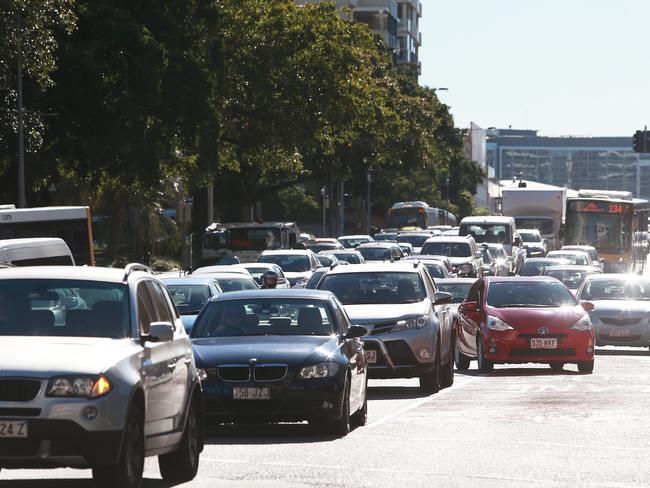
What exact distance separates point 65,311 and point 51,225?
17902 mm

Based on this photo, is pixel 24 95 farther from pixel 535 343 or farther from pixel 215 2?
pixel 535 343

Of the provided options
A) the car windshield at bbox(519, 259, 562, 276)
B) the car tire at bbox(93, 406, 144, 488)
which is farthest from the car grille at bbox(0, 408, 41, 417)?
the car windshield at bbox(519, 259, 562, 276)

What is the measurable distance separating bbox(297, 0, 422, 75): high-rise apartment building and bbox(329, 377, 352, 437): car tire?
123104 millimetres

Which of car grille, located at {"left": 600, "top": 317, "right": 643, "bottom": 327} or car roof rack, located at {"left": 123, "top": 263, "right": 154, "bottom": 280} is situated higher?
car roof rack, located at {"left": 123, "top": 263, "right": 154, "bottom": 280}

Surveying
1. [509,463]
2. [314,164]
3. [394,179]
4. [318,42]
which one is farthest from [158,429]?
[394,179]

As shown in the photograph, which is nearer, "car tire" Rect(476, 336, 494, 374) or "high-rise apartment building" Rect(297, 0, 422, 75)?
"car tire" Rect(476, 336, 494, 374)

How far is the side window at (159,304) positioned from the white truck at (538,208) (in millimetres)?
69060

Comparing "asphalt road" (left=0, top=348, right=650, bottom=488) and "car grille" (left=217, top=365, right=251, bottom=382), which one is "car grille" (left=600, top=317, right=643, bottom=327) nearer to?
"asphalt road" (left=0, top=348, right=650, bottom=488)

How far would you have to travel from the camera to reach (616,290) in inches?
1433

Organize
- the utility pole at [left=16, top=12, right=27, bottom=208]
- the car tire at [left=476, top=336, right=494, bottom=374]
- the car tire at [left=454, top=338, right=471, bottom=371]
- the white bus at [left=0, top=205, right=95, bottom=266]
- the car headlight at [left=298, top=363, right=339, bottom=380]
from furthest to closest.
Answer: the utility pole at [left=16, top=12, right=27, bottom=208] < the car tire at [left=454, top=338, right=471, bottom=371] < the white bus at [left=0, top=205, right=95, bottom=266] < the car tire at [left=476, top=336, right=494, bottom=374] < the car headlight at [left=298, top=363, right=339, bottom=380]

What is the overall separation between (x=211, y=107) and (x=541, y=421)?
106 ft

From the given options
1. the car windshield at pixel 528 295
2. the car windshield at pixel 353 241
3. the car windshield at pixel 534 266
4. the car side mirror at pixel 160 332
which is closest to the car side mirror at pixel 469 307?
the car windshield at pixel 528 295

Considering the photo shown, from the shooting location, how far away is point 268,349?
16.9m

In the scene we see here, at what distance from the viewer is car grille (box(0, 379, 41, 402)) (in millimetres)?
11180
